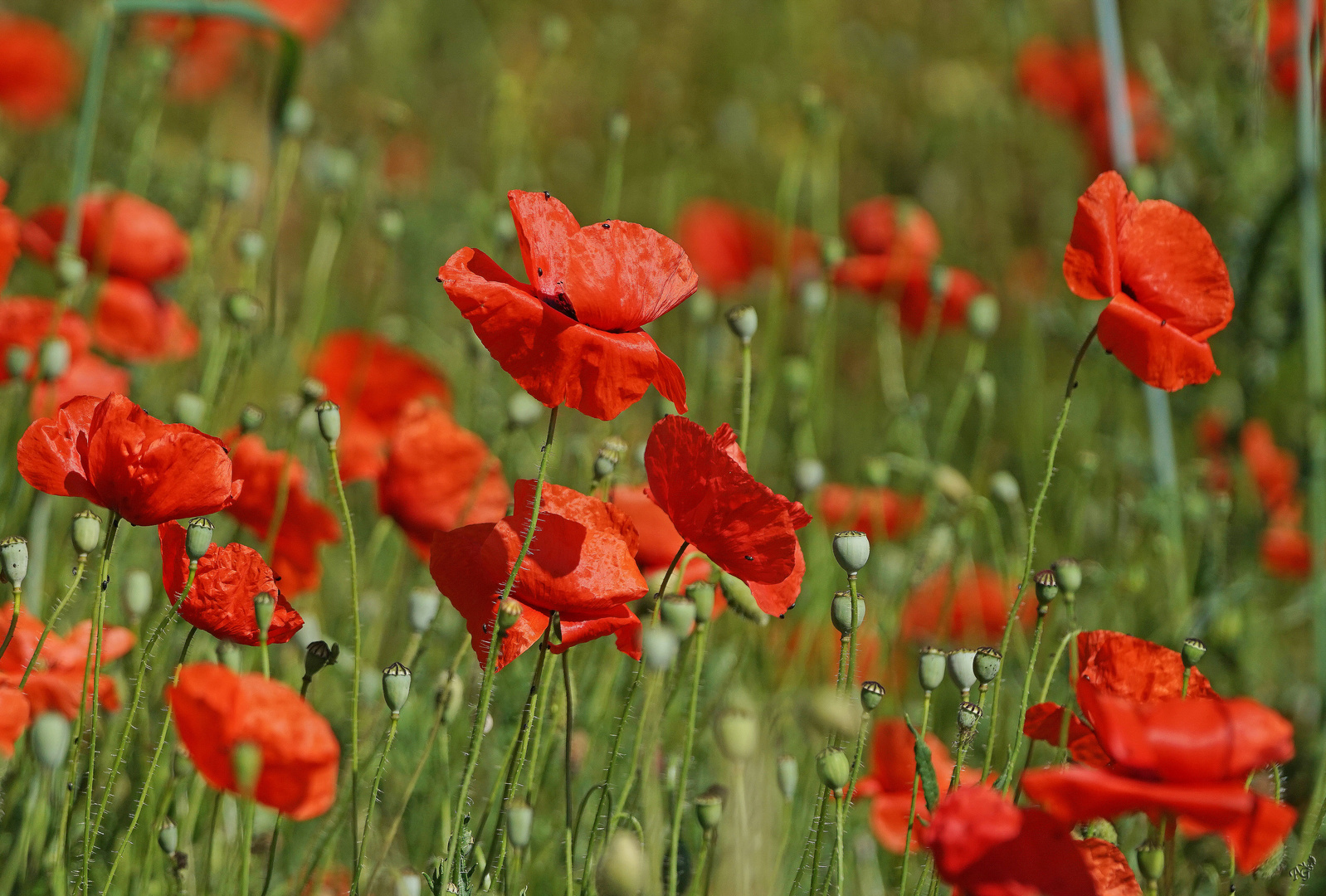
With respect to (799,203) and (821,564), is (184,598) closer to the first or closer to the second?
(821,564)

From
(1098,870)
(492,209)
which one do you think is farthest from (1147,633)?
(492,209)

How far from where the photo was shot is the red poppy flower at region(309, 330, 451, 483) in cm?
192

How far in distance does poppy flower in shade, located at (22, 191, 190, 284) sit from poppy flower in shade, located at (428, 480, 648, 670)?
1.00 meters

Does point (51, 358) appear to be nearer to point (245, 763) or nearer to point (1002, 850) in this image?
point (245, 763)

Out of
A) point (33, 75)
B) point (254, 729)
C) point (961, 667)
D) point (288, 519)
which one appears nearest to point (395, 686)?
point (254, 729)

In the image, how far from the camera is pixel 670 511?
3.09ft

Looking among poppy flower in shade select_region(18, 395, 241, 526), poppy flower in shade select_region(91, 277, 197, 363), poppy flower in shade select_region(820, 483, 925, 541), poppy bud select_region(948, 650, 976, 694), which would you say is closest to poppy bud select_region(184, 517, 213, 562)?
poppy flower in shade select_region(18, 395, 241, 526)

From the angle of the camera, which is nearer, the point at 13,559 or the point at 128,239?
the point at 13,559

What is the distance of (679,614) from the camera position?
0.91m

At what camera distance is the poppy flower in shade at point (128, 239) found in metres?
1.70

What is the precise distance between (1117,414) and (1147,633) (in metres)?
0.65

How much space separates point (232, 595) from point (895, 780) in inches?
27.7

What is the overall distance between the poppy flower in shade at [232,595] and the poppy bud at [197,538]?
50 mm

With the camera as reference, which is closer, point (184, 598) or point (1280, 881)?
point (184, 598)
